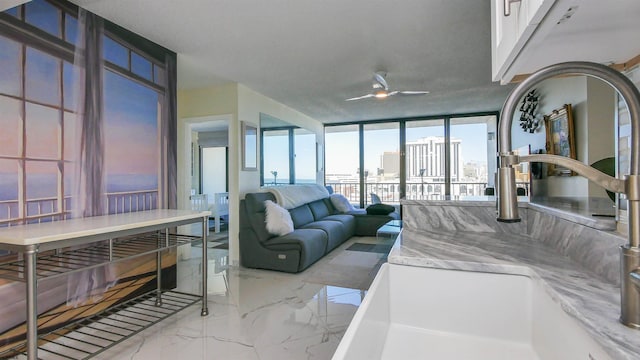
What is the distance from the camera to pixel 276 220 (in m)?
3.81

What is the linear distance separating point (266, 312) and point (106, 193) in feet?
5.14

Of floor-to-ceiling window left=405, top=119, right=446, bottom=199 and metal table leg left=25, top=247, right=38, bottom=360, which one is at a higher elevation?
floor-to-ceiling window left=405, top=119, right=446, bottom=199

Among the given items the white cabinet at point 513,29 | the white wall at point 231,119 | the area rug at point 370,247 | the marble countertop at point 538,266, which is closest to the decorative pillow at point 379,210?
the area rug at point 370,247

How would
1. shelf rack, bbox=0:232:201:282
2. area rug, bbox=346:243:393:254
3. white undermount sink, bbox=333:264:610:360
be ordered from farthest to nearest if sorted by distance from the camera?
area rug, bbox=346:243:393:254 → shelf rack, bbox=0:232:201:282 → white undermount sink, bbox=333:264:610:360

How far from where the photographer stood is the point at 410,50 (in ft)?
9.91

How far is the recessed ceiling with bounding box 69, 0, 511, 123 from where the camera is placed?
7.38 feet

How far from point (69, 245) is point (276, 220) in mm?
2350

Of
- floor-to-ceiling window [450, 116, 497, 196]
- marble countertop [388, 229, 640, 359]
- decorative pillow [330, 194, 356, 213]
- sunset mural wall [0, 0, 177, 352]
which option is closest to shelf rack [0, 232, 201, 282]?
sunset mural wall [0, 0, 177, 352]

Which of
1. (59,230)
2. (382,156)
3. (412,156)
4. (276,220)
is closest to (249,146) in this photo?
(276,220)

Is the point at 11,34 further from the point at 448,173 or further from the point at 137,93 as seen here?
the point at 448,173

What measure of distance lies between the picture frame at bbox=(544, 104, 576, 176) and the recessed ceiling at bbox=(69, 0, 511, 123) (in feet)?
2.87

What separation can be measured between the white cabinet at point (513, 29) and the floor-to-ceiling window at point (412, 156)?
5.16 m

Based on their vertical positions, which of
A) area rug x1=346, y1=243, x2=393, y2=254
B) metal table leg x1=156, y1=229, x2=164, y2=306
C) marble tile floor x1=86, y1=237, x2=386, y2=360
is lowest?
marble tile floor x1=86, y1=237, x2=386, y2=360

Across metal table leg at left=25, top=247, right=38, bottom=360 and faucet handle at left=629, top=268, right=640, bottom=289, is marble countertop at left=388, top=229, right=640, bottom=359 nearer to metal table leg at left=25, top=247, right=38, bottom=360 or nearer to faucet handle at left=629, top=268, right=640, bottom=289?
faucet handle at left=629, top=268, right=640, bottom=289
